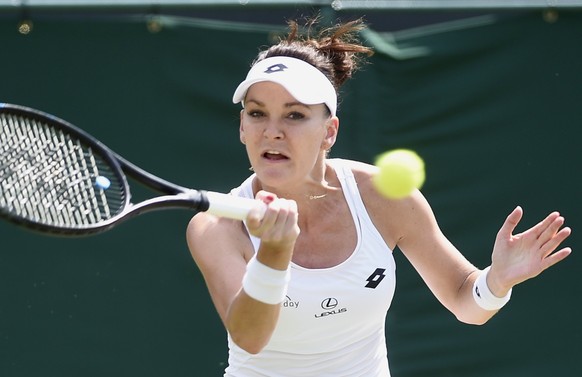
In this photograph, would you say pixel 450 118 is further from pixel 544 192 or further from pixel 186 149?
pixel 186 149

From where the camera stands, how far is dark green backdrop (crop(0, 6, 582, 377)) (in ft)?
15.3

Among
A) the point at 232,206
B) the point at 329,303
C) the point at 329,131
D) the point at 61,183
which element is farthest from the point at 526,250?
the point at 61,183

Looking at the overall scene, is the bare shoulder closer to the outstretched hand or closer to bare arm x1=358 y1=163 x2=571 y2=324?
bare arm x1=358 y1=163 x2=571 y2=324

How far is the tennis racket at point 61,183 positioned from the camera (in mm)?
2787

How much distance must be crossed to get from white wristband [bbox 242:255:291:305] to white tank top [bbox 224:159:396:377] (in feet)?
1.30

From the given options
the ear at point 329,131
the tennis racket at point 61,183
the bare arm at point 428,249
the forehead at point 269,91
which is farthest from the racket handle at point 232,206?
the bare arm at point 428,249

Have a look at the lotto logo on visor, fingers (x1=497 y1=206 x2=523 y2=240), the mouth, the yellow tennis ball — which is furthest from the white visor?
fingers (x1=497 y1=206 x2=523 y2=240)

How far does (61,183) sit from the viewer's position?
2.96 metres

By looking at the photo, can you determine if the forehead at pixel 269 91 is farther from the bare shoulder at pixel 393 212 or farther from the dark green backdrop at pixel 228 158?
the dark green backdrop at pixel 228 158

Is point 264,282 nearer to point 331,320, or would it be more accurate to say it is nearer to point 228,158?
point 331,320

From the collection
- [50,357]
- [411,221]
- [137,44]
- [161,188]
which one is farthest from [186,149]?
[161,188]

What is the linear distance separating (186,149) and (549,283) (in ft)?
5.46

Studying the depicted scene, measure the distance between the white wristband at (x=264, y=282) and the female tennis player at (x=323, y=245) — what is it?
15 cm

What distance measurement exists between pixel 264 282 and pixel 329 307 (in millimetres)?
489
